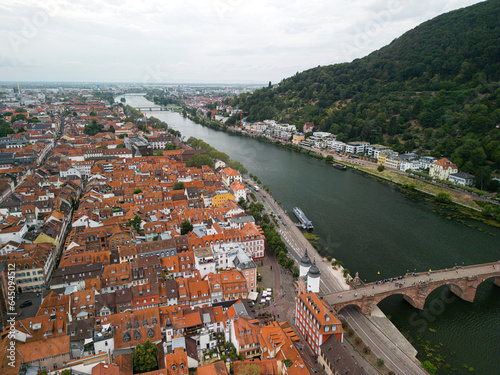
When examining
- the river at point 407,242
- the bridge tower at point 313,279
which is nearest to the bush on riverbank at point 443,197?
the river at point 407,242

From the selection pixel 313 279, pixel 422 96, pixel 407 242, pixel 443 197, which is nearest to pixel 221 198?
pixel 313 279

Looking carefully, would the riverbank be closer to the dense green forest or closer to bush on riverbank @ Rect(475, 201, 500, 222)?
bush on riverbank @ Rect(475, 201, 500, 222)

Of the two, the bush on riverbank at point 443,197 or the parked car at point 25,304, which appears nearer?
the parked car at point 25,304

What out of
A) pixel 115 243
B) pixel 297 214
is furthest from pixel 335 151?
pixel 115 243

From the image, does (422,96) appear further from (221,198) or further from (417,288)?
(417,288)

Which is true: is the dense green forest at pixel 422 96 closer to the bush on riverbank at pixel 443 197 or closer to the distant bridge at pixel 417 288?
the bush on riverbank at pixel 443 197

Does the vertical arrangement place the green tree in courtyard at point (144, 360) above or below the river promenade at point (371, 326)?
above
